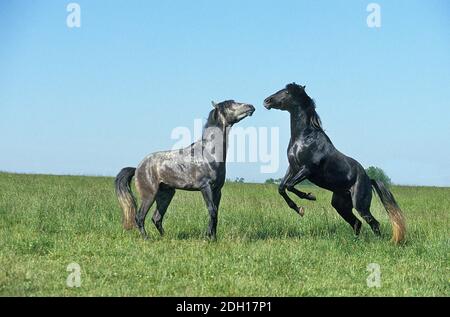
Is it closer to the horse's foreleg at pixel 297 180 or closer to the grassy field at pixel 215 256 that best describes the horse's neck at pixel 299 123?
the horse's foreleg at pixel 297 180

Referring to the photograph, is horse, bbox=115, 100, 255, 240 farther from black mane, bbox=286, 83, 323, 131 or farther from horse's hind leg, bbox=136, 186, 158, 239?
black mane, bbox=286, 83, 323, 131

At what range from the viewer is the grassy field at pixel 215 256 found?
7.20 m

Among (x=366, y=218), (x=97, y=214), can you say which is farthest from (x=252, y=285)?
(x=97, y=214)

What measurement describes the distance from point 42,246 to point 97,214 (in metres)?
3.17

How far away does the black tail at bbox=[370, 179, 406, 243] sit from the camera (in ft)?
34.5

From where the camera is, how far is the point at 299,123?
1049 cm

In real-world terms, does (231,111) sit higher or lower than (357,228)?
higher

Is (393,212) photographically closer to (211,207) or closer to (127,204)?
(211,207)

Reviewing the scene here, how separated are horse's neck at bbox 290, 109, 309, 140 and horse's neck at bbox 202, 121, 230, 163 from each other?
134 cm

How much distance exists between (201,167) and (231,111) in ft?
3.58

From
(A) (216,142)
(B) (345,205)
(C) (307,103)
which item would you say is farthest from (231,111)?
(B) (345,205)

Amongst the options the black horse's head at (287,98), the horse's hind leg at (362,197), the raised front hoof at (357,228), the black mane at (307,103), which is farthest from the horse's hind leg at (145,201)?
the raised front hoof at (357,228)
